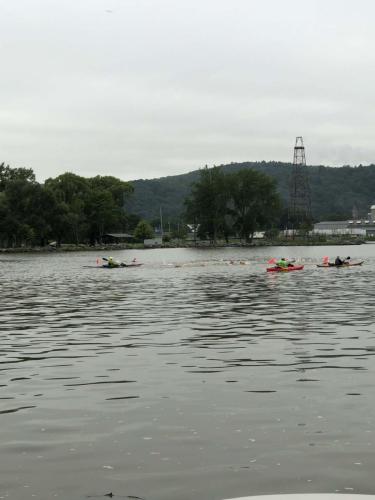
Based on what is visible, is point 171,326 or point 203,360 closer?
point 203,360

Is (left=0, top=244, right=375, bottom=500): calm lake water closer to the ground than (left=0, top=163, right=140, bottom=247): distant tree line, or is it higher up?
closer to the ground

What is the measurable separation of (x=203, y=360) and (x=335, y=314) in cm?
1276

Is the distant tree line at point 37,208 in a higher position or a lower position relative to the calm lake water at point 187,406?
higher

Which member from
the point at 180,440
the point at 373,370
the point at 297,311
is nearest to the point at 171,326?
the point at 297,311

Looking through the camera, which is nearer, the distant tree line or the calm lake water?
the calm lake water

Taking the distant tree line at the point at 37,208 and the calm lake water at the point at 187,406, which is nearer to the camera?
the calm lake water at the point at 187,406

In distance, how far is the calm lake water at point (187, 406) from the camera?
31.5 ft

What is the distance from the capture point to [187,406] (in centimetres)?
1370

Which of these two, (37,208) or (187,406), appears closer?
(187,406)

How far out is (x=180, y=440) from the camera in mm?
11352

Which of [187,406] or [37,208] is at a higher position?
[37,208]

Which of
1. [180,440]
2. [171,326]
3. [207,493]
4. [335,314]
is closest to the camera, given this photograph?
[207,493]

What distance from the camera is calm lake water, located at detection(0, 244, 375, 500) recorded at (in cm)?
960

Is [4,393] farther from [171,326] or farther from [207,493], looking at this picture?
[171,326]
